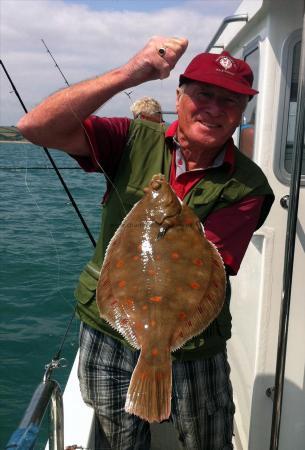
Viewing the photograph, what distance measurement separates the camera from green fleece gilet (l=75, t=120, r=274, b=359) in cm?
231

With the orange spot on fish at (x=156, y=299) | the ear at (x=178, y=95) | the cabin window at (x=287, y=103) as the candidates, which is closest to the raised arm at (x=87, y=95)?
the ear at (x=178, y=95)

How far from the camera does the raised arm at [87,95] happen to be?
1.98m

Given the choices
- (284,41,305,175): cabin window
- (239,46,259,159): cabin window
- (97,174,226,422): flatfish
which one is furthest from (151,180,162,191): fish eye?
(239,46,259,159): cabin window

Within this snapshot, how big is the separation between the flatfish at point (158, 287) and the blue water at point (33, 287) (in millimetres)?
1812

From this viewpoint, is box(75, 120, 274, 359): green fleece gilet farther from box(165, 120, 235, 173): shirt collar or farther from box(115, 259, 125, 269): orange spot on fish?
box(115, 259, 125, 269): orange spot on fish

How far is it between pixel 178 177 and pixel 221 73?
0.51 meters

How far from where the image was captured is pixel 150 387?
1.91 m

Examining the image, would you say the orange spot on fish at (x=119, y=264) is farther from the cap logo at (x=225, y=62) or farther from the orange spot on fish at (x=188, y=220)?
the cap logo at (x=225, y=62)

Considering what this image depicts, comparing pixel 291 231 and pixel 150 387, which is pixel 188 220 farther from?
pixel 291 231

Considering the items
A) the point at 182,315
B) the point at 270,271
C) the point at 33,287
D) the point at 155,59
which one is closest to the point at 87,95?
the point at 155,59

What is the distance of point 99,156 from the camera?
2328 millimetres

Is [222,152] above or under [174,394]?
above

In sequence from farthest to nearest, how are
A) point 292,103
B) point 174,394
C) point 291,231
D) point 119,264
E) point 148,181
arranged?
point 292,103 < point 291,231 < point 174,394 < point 148,181 < point 119,264

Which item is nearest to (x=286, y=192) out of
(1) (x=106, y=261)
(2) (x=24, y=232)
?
(1) (x=106, y=261)
